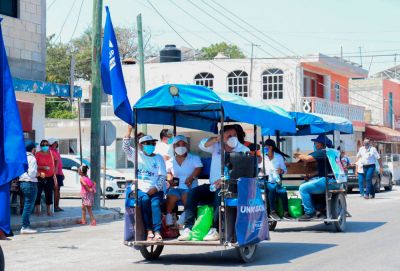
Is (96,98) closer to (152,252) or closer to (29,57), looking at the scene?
(29,57)

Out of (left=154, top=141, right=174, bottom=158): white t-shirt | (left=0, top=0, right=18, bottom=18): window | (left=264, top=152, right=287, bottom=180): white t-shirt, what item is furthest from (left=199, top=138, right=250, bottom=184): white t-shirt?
(left=0, top=0, right=18, bottom=18): window

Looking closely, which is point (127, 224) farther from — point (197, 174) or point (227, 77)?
point (227, 77)

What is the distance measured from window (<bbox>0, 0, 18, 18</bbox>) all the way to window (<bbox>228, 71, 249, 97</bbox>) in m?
23.7

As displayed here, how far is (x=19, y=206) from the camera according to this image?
19.4 meters

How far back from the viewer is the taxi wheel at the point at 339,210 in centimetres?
1573

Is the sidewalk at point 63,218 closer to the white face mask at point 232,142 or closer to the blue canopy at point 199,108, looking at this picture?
the blue canopy at point 199,108

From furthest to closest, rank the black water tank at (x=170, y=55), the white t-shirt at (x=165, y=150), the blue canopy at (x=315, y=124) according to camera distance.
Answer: the black water tank at (x=170, y=55) → the blue canopy at (x=315, y=124) → the white t-shirt at (x=165, y=150)

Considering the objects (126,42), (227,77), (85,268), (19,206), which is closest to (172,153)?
(85,268)

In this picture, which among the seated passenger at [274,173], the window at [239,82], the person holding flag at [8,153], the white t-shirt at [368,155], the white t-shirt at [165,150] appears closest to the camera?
the person holding flag at [8,153]

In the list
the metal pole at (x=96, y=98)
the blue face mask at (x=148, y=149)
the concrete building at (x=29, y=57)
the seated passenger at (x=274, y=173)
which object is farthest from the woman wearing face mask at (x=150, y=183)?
the metal pole at (x=96, y=98)

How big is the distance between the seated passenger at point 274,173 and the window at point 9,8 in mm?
7970

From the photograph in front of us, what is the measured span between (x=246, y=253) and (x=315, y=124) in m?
5.60

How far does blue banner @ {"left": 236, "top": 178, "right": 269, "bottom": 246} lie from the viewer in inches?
444

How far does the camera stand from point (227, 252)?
12750 millimetres
